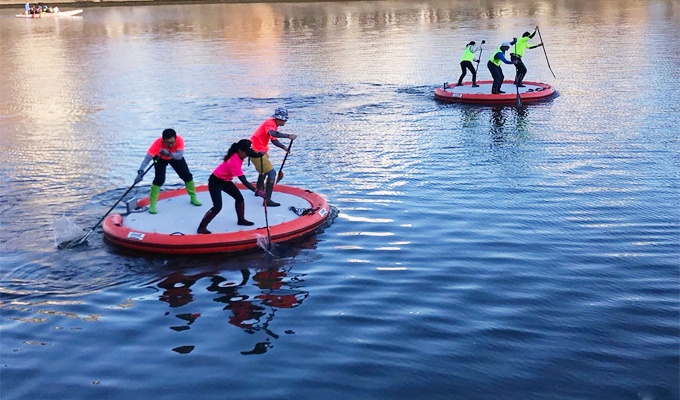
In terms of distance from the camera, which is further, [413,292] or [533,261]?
[533,261]

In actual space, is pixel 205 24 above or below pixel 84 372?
above

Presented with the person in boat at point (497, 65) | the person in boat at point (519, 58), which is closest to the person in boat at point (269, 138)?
the person in boat at point (497, 65)

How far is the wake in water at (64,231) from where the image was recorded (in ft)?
42.4

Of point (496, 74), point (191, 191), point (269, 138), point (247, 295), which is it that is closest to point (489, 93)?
point (496, 74)

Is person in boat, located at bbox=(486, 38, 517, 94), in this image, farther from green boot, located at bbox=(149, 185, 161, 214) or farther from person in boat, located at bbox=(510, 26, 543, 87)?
green boot, located at bbox=(149, 185, 161, 214)

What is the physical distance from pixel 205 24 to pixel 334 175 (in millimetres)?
49339

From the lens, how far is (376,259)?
39.8 feet

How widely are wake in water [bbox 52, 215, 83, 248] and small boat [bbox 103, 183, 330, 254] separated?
1.58 ft

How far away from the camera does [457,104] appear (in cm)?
2520

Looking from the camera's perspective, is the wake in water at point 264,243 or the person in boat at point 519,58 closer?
the wake in water at point 264,243

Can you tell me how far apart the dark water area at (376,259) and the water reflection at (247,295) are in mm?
36

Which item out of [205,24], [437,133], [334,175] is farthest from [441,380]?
[205,24]

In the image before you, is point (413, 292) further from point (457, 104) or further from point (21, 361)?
point (457, 104)

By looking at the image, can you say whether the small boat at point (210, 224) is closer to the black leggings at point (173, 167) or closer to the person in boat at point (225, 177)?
the person in boat at point (225, 177)
